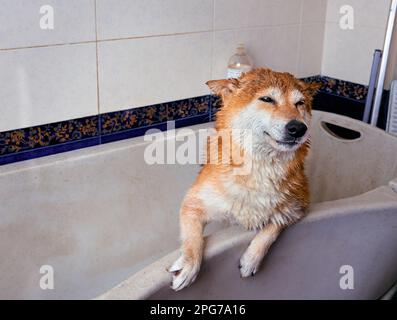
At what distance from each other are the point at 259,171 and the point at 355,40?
51.7 inches

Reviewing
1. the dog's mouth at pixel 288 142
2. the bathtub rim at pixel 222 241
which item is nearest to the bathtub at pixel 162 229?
the bathtub rim at pixel 222 241

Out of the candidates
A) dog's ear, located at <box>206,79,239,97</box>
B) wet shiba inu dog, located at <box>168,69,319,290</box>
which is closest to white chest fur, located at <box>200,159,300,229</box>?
wet shiba inu dog, located at <box>168,69,319,290</box>

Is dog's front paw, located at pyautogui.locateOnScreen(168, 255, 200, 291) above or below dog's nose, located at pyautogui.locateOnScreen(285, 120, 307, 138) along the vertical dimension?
below

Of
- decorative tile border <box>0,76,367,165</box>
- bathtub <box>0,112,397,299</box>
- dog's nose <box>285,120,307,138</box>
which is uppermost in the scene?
dog's nose <box>285,120,307,138</box>

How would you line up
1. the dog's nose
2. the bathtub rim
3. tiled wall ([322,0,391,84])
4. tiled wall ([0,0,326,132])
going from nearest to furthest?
the bathtub rim
the dog's nose
tiled wall ([0,0,326,132])
tiled wall ([322,0,391,84])

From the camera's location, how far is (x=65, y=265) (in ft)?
6.27

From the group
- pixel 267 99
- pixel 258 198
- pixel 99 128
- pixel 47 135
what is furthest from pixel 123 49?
pixel 258 198

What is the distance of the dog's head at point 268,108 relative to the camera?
1.42 metres

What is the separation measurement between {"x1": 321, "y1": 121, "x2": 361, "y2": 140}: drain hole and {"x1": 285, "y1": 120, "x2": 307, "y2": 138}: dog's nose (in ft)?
3.24

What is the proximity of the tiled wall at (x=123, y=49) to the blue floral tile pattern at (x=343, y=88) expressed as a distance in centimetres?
27

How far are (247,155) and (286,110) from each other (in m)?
0.17

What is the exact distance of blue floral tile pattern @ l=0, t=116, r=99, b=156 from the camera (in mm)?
1740

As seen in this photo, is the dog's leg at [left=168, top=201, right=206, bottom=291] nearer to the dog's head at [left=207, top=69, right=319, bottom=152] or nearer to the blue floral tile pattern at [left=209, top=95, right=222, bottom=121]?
the dog's head at [left=207, top=69, right=319, bottom=152]
